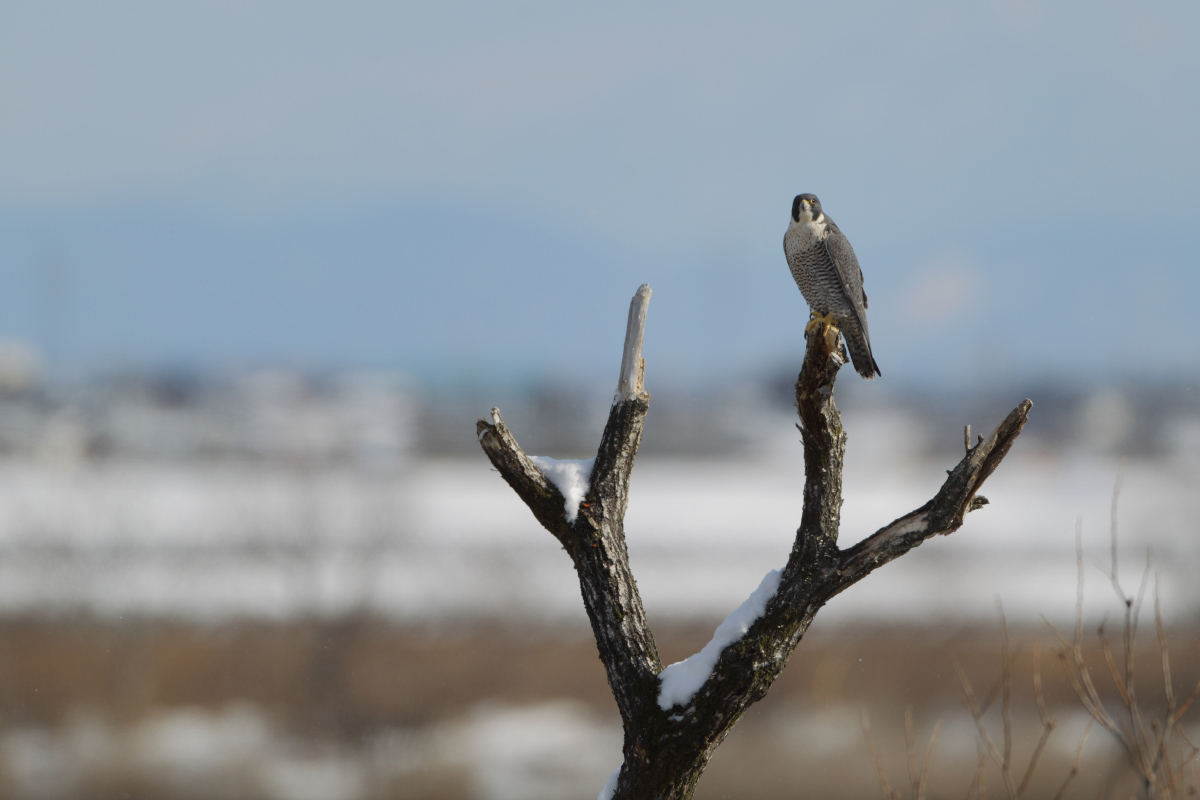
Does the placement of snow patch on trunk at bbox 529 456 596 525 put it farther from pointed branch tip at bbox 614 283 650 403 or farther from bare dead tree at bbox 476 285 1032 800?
pointed branch tip at bbox 614 283 650 403

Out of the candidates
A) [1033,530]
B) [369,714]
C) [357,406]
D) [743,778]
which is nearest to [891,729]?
[743,778]

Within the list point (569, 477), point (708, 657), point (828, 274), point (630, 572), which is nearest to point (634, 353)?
point (569, 477)

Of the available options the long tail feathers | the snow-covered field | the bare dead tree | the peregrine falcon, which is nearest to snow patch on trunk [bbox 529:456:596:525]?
the bare dead tree

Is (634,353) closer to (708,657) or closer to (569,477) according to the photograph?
(569,477)

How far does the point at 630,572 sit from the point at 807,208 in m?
1.31

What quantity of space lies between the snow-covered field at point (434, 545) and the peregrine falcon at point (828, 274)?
3.82m

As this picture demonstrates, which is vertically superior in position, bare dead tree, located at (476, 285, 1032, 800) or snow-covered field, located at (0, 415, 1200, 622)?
snow-covered field, located at (0, 415, 1200, 622)

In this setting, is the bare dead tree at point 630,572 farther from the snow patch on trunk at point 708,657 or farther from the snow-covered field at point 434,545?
the snow-covered field at point 434,545

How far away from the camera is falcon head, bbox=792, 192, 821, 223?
2.60 metres

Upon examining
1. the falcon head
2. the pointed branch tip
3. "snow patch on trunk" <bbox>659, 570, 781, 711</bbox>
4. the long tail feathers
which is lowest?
"snow patch on trunk" <bbox>659, 570, 781, 711</bbox>

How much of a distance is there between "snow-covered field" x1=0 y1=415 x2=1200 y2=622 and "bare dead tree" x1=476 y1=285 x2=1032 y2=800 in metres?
4.36

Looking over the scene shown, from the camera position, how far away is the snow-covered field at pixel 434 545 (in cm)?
573

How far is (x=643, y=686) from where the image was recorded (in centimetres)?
173

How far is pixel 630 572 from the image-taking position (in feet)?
5.81
